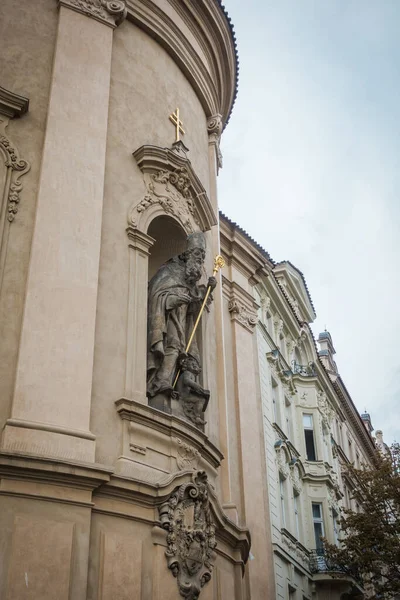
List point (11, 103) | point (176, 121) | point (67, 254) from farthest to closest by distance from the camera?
point (176, 121) < point (11, 103) < point (67, 254)

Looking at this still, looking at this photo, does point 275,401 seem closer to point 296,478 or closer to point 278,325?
point 296,478

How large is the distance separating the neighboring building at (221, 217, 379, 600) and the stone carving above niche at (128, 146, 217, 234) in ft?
21.7

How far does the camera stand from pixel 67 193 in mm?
12133

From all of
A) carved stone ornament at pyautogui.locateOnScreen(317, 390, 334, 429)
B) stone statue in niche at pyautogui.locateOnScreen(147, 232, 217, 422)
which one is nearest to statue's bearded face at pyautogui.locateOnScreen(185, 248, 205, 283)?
stone statue in niche at pyautogui.locateOnScreen(147, 232, 217, 422)

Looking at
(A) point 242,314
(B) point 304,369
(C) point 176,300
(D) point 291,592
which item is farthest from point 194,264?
(B) point 304,369

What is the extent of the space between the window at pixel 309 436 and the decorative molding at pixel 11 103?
2023cm

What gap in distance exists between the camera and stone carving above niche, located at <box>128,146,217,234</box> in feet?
44.7

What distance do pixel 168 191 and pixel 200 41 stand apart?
15.8 feet

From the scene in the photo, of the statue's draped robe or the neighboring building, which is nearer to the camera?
the statue's draped robe

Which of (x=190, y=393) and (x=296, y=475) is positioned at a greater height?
(x=296, y=475)

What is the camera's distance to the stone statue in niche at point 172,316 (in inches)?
502

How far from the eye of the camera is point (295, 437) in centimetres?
2870

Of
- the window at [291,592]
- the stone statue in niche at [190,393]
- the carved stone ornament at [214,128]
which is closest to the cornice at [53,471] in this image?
the stone statue in niche at [190,393]

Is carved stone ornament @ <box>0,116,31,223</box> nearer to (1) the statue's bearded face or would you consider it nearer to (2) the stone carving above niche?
(2) the stone carving above niche
